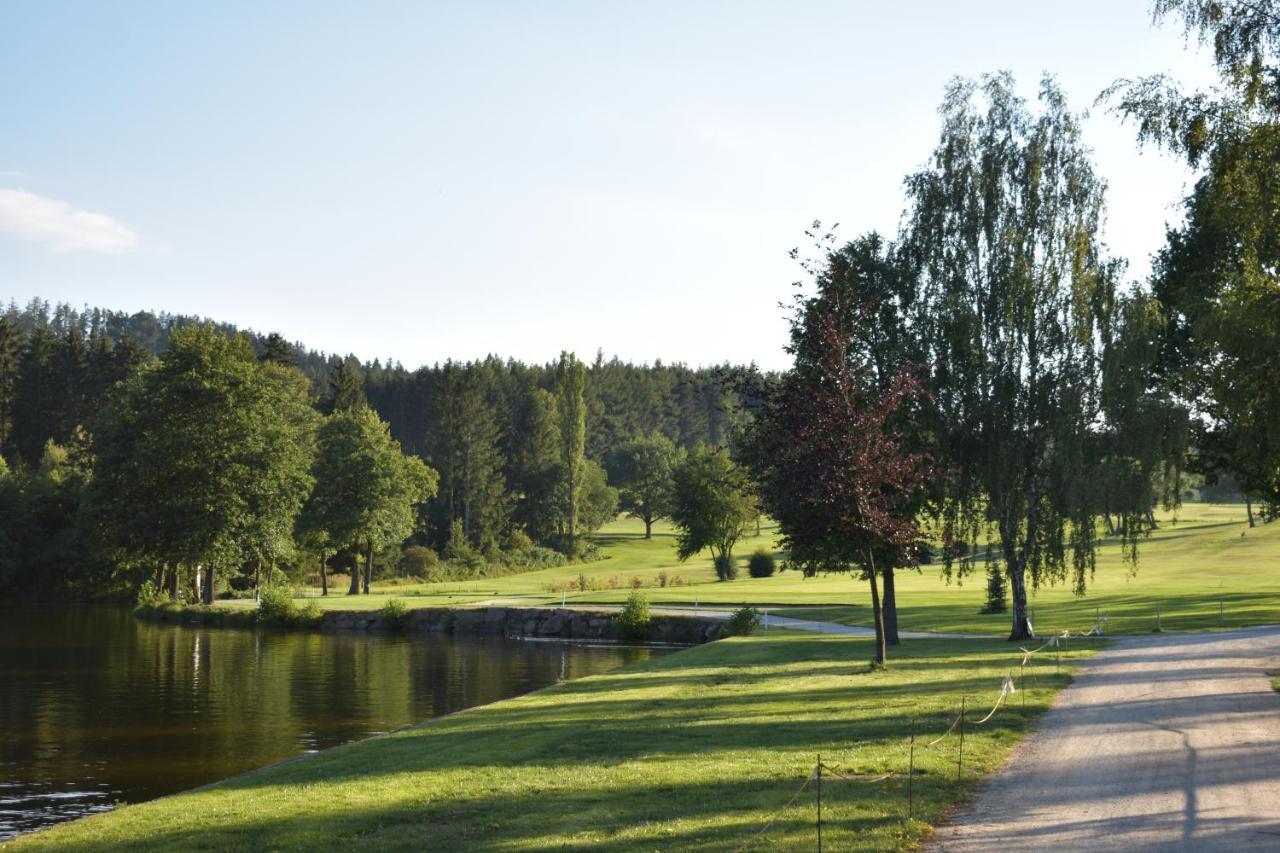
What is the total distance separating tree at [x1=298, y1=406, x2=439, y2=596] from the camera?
7056 centimetres

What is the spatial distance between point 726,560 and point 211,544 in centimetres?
3750

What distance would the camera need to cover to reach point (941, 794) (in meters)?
14.1

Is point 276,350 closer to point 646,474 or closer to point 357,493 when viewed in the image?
point 357,493

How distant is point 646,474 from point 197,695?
338 ft

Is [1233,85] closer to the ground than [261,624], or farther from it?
farther from it

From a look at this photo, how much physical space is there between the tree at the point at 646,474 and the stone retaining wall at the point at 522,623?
226ft

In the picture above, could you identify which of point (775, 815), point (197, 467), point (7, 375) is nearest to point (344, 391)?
point (7, 375)

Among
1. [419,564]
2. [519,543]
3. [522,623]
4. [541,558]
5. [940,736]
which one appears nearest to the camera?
[940,736]

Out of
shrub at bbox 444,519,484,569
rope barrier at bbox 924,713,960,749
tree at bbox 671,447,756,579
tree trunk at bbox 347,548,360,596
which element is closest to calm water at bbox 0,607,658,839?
rope barrier at bbox 924,713,960,749

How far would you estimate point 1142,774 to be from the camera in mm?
15289

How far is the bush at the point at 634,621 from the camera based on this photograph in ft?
160

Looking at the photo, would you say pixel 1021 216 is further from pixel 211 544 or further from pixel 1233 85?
pixel 211 544

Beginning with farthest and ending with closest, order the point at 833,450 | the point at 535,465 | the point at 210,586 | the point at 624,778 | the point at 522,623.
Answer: the point at 535,465, the point at 210,586, the point at 522,623, the point at 833,450, the point at 624,778

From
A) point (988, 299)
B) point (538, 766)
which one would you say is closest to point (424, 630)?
point (988, 299)
